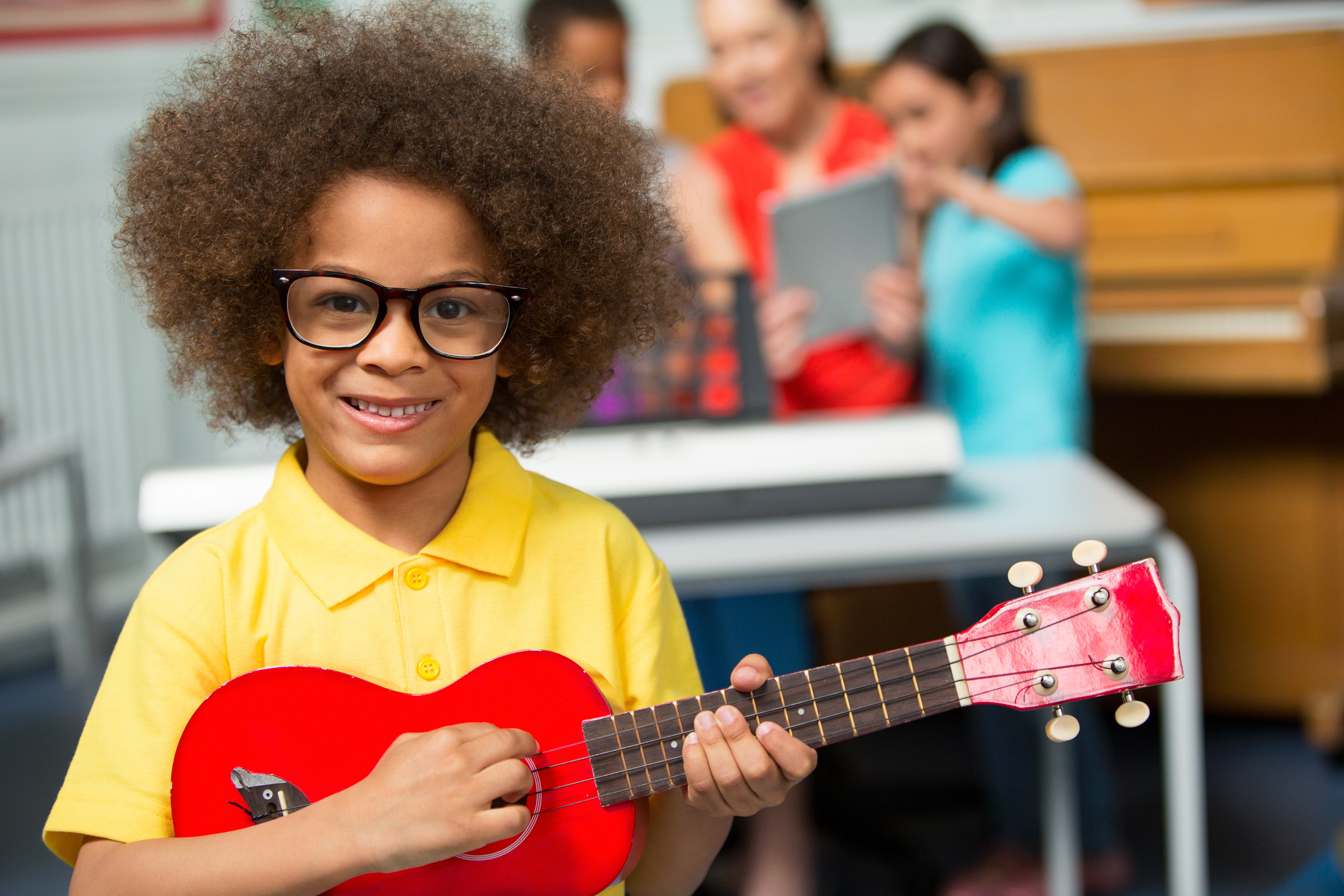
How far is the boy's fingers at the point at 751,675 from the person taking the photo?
650 millimetres

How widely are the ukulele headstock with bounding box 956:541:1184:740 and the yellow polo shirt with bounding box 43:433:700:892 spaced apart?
21cm

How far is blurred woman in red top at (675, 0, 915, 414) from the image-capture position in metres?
1.94

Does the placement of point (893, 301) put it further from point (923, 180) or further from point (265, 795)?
point (265, 795)

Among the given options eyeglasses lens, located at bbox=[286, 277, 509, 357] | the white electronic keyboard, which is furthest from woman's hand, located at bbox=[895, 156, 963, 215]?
eyeglasses lens, located at bbox=[286, 277, 509, 357]

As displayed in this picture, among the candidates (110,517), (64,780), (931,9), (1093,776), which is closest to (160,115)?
(64,780)

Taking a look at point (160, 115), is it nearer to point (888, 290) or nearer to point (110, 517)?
point (888, 290)

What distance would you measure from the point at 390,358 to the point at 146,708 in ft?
0.78

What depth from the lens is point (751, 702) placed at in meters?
0.66

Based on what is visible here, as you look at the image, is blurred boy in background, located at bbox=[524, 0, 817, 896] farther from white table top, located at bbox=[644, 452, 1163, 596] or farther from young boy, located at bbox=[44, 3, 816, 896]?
young boy, located at bbox=[44, 3, 816, 896]

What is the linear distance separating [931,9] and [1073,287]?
4.99ft

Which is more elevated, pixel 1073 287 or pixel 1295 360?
pixel 1073 287

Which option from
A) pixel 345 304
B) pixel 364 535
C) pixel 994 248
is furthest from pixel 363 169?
pixel 994 248

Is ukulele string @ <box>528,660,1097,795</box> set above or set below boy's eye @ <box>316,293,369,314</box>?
below

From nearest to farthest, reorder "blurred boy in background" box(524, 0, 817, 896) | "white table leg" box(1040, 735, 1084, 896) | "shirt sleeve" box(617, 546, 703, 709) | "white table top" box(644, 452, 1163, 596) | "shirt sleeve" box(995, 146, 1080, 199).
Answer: "shirt sleeve" box(617, 546, 703, 709) < "white table top" box(644, 452, 1163, 596) < "white table leg" box(1040, 735, 1084, 896) < "blurred boy in background" box(524, 0, 817, 896) < "shirt sleeve" box(995, 146, 1080, 199)
